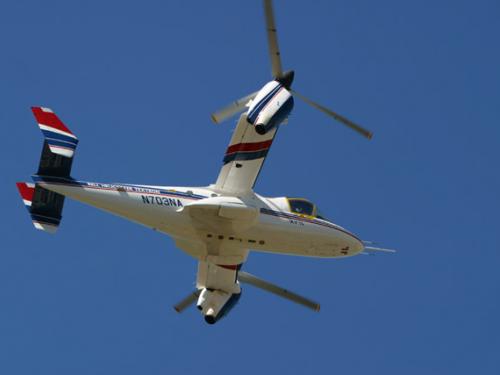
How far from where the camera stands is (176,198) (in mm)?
32812

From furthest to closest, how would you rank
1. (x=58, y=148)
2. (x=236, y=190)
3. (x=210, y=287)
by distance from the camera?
(x=210, y=287)
(x=236, y=190)
(x=58, y=148)

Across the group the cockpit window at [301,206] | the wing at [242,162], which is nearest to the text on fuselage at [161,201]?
the wing at [242,162]

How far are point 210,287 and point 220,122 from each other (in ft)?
21.3

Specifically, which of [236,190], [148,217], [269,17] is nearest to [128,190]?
[148,217]

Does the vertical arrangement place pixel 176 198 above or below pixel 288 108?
below

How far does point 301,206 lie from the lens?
34.6 meters

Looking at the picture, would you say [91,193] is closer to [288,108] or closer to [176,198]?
[176,198]

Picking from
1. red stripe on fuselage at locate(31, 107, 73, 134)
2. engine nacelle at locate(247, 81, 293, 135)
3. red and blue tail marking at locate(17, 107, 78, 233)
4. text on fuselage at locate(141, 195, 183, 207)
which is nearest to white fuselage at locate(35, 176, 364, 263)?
text on fuselage at locate(141, 195, 183, 207)

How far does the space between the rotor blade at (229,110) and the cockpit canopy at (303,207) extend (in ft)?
11.7

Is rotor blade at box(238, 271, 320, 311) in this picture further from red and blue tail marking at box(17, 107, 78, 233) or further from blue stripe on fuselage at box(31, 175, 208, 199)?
red and blue tail marking at box(17, 107, 78, 233)

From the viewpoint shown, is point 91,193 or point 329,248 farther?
point 329,248

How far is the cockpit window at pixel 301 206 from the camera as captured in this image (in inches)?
1358

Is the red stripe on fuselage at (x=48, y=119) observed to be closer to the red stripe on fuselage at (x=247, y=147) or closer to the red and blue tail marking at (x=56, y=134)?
the red and blue tail marking at (x=56, y=134)

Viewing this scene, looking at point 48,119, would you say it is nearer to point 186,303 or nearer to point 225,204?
point 225,204
